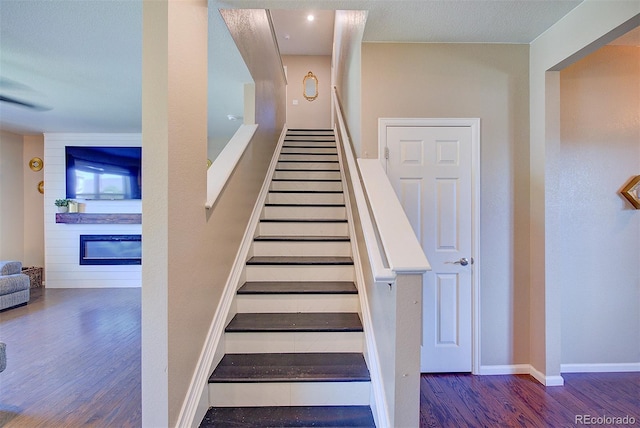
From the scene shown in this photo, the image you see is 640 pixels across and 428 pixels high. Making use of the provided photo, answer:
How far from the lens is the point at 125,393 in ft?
6.86

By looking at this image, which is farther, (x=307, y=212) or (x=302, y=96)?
(x=302, y=96)

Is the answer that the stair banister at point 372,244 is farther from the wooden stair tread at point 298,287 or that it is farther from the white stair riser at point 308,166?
the white stair riser at point 308,166

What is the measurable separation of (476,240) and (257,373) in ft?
6.10

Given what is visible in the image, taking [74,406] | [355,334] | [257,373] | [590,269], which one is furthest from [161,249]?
[590,269]

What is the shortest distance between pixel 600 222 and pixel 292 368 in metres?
2.65

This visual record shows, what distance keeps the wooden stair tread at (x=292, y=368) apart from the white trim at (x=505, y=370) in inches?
48.6

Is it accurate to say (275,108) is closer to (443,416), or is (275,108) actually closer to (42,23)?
(42,23)

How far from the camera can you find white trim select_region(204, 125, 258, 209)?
1.72 meters

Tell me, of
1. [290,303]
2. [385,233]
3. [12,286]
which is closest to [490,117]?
[385,233]

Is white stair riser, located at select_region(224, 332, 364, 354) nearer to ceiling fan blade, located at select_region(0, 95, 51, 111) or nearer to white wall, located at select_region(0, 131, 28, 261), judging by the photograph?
ceiling fan blade, located at select_region(0, 95, 51, 111)

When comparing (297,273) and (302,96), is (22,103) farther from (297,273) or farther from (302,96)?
(302,96)

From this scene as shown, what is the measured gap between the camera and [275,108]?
13.0 ft

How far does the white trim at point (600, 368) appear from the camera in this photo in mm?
2375

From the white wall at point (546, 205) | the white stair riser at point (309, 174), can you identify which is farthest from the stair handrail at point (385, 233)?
the white stair riser at point (309, 174)
